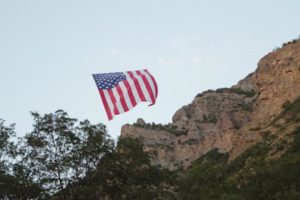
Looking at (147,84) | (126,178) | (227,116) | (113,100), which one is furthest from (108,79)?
(227,116)

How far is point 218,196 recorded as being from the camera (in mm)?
37906

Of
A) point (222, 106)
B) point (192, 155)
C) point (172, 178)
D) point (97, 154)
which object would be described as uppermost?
point (222, 106)

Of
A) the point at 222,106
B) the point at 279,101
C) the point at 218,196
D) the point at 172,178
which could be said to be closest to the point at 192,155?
the point at 222,106

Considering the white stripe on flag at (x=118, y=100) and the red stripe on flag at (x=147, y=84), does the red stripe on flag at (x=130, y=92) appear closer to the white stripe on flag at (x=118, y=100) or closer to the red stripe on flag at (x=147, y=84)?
the white stripe on flag at (x=118, y=100)

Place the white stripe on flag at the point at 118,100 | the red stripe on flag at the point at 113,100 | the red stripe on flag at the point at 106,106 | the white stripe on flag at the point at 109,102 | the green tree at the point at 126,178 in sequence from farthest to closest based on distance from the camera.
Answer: the green tree at the point at 126,178 < the white stripe on flag at the point at 118,100 < the red stripe on flag at the point at 113,100 < the white stripe on flag at the point at 109,102 < the red stripe on flag at the point at 106,106

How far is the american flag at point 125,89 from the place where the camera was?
73.2ft

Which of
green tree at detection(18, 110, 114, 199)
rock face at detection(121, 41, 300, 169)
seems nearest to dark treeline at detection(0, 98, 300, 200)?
green tree at detection(18, 110, 114, 199)

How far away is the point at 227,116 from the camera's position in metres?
122

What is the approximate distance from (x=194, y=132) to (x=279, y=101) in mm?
72739

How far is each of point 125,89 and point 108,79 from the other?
807 mm

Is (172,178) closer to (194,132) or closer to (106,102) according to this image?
(106,102)

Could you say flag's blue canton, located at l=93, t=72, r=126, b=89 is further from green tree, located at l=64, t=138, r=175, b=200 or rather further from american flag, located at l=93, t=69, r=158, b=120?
green tree, located at l=64, t=138, r=175, b=200

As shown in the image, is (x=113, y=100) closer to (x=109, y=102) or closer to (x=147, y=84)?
(x=109, y=102)

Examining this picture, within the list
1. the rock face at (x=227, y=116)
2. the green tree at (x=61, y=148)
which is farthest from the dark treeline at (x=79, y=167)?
the rock face at (x=227, y=116)
